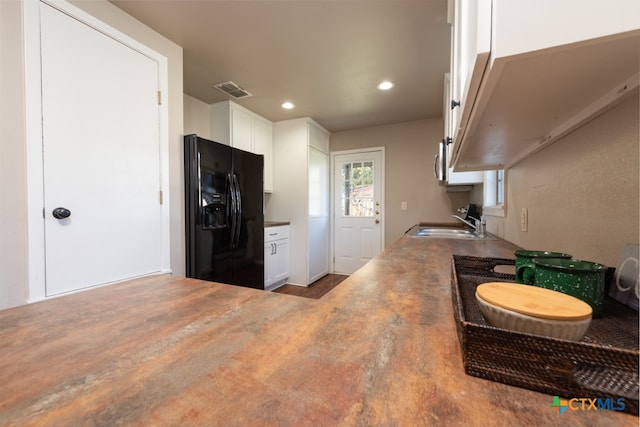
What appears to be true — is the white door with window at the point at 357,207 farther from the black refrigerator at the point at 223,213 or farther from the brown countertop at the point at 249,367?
the brown countertop at the point at 249,367

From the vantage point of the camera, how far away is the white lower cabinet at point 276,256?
3184 millimetres

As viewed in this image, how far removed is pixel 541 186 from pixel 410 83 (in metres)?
1.80

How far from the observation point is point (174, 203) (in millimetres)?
1979

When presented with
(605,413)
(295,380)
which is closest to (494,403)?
(605,413)

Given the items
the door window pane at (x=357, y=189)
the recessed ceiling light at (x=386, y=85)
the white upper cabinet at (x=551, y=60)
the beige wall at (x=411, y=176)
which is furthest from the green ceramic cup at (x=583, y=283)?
the door window pane at (x=357, y=189)

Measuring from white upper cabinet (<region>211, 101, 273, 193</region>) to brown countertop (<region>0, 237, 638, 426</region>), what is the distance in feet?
8.70

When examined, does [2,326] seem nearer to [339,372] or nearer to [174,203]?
[339,372]

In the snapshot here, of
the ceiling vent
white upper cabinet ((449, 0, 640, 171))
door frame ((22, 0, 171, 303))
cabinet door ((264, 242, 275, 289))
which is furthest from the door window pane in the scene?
door frame ((22, 0, 171, 303))

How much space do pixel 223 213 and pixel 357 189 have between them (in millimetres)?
2270

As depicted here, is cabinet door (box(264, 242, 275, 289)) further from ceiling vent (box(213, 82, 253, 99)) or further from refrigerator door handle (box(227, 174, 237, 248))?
ceiling vent (box(213, 82, 253, 99))

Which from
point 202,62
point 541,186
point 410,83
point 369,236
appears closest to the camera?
point 541,186

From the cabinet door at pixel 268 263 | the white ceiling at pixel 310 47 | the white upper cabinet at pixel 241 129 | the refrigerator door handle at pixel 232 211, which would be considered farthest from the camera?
the cabinet door at pixel 268 263

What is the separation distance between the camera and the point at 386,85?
261 cm

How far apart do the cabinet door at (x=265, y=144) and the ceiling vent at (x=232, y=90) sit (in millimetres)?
524
